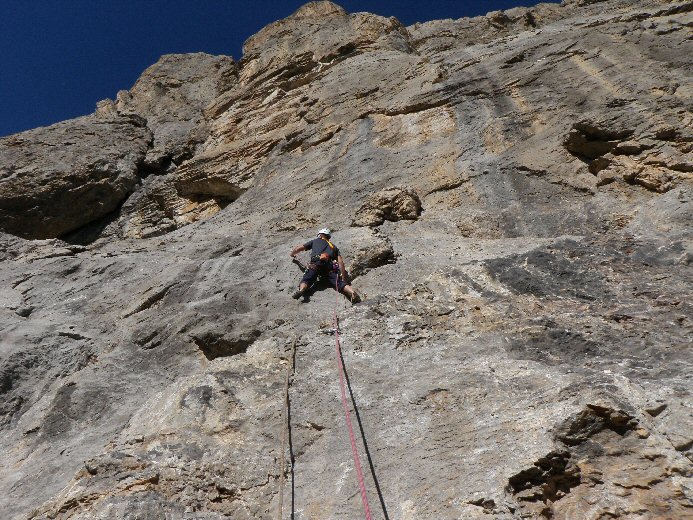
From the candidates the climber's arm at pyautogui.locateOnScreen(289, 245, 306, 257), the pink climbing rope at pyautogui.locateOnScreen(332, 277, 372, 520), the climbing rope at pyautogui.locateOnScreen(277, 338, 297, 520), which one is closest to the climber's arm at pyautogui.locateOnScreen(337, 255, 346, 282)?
the pink climbing rope at pyautogui.locateOnScreen(332, 277, 372, 520)

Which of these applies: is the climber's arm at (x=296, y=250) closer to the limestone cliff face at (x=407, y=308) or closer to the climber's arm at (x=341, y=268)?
the limestone cliff face at (x=407, y=308)

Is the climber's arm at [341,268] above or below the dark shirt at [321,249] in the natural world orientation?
below

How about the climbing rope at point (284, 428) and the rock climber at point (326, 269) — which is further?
the rock climber at point (326, 269)

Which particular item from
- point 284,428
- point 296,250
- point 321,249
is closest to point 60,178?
point 296,250

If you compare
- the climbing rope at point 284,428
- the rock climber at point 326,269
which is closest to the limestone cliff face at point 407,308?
the climbing rope at point 284,428

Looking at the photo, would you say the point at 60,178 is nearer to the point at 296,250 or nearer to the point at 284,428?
the point at 296,250

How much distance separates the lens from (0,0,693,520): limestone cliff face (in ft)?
13.7

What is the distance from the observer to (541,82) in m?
10.6

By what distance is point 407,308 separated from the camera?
628cm

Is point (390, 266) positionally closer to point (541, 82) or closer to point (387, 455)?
point (387, 455)

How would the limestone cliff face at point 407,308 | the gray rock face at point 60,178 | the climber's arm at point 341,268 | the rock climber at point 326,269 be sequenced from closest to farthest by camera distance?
the limestone cliff face at point 407,308 → the rock climber at point 326,269 → the climber's arm at point 341,268 → the gray rock face at point 60,178

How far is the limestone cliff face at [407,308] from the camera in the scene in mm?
4188

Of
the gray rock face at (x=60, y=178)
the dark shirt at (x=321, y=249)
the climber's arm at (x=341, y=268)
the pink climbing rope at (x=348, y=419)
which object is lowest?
the pink climbing rope at (x=348, y=419)

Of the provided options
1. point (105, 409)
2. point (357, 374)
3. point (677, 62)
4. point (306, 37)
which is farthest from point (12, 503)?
point (306, 37)
